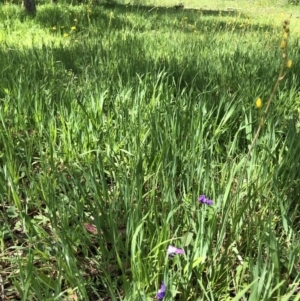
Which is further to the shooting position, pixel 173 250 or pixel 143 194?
pixel 143 194

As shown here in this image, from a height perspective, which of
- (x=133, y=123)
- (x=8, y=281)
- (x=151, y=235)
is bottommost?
(x=8, y=281)

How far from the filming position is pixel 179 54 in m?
3.73

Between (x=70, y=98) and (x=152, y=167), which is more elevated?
(x=70, y=98)

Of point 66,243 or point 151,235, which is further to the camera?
point 151,235

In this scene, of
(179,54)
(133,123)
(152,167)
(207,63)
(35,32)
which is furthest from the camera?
(35,32)

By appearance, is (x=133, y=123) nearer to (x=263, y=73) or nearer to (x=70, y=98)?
(x=70, y=98)

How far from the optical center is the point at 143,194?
4.93ft

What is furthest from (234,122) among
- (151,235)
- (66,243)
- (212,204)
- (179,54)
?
(179,54)

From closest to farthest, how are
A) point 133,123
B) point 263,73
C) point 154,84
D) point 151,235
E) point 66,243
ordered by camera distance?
point 66,243 → point 151,235 → point 133,123 → point 154,84 → point 263,73

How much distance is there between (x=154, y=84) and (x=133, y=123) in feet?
1.76

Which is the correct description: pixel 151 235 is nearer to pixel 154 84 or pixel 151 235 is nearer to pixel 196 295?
pixel 196 295

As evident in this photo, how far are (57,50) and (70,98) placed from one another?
1.85m

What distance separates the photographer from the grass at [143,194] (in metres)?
1.07

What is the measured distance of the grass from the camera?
1.07m
